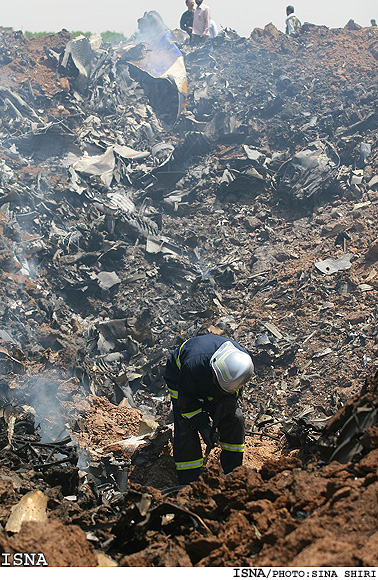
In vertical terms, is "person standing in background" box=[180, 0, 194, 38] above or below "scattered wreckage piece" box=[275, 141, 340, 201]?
above

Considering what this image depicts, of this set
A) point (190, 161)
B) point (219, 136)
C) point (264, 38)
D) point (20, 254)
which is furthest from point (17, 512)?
point (264, 38)

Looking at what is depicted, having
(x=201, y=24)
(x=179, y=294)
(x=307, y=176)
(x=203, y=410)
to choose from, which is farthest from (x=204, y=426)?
(x=201, y=24)

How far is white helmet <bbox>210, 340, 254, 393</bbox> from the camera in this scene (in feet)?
12.1

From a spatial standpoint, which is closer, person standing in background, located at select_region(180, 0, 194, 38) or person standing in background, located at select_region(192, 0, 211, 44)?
person standing in background, located at select_region(192, 0, 211, 44)

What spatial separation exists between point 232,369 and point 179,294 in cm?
520

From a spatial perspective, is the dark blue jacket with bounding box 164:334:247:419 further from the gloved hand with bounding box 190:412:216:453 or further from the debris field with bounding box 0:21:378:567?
the debris field with bounding box 0:21:378:567

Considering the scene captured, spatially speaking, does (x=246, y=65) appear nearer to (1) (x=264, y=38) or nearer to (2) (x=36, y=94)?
(1) (x=264, y=38)

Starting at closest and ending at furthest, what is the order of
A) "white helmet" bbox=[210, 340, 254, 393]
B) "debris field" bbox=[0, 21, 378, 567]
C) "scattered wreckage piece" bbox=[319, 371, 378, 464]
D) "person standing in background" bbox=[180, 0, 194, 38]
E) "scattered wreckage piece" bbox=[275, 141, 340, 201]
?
"debris field" bbox=[0, 21, 378, 567] → "scattered wreckage piece" bbox=[319, 371, 378, 464] → "white helmet" bbox=[210, 340, 254, 393] → "scattered wreckage piece" bbox=[275, 141, 340, 201] → "person standing in background" bbox=[180, 0, 194, 38]

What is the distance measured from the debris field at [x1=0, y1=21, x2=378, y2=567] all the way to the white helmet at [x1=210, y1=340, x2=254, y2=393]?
0.67m

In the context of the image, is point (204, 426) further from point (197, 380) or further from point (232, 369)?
point (232, 369)

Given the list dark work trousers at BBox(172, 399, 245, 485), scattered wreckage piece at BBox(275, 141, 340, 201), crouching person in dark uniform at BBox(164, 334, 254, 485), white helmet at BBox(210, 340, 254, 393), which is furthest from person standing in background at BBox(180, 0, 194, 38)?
dark work trousers at BBox(172, 399, 245, 485)

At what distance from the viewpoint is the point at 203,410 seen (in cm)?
415

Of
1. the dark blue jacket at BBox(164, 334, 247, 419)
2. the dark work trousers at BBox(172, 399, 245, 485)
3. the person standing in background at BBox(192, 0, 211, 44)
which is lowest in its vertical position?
the dark work trousers at BBox(172, 399, 245, 485)

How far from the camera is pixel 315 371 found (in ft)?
21.4
